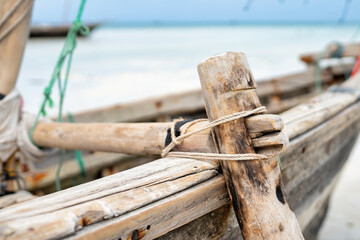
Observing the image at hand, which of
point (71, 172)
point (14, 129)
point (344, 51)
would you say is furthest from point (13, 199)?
point (344, 51)

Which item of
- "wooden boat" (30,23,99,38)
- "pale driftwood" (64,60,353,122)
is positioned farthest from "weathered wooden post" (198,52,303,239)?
"wooden boat" (30,23,99,38)

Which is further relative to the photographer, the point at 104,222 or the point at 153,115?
the point at 153,115

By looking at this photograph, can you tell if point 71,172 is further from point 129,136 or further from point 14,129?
point 129,136

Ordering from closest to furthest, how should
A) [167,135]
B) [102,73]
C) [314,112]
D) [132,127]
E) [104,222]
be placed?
[104,222] → [167,135] → [132,127] → [314,112] → [102,73]

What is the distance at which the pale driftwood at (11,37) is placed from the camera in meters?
1.24

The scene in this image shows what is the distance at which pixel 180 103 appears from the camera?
265cm

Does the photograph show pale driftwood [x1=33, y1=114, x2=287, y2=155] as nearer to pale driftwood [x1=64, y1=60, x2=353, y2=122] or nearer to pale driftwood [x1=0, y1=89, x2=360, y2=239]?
pale driftwood [x1=0, y1=89, x2=360, y2=239]

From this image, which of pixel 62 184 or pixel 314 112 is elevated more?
pixel 314 112

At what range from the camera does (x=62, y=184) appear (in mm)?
1904

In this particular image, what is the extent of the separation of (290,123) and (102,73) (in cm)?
922

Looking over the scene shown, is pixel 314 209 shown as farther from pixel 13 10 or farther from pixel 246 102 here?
pixel 13 10

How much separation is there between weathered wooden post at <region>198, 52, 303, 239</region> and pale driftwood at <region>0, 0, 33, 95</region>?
86cm

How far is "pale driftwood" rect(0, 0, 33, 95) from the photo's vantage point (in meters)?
1.24

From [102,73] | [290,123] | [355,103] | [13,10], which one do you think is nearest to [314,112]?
[290,123]
